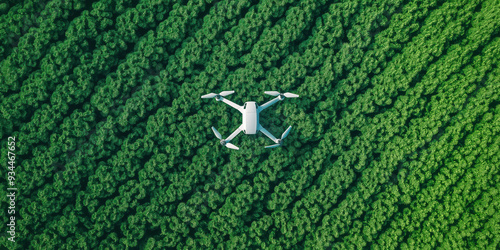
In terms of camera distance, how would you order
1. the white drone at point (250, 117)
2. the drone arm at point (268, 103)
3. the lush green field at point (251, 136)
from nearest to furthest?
the white drone at point (250, 117) → the drone arm at point (268, 103) → the lush green field at point (251, 136)

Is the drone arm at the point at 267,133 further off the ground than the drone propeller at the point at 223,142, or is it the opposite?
the drone arm at the point at 267,133

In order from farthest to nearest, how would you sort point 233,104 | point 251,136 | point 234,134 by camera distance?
point 251,136 → point 234,134 → point 233,104

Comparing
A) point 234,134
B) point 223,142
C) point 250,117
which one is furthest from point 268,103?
point 223,142

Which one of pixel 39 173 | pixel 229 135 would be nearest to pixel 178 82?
pixel 229 135

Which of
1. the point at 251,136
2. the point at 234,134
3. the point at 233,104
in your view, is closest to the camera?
the point at 233,104

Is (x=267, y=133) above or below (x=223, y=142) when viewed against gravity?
above

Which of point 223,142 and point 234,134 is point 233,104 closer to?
point 234,134

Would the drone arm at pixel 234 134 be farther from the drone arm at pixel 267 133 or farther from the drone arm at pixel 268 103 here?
the drone arm at pixel 268 103

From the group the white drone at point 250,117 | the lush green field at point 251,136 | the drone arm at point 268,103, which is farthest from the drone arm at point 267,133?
the lush green field at point 251,136

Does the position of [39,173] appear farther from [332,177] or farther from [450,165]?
[450,165]
